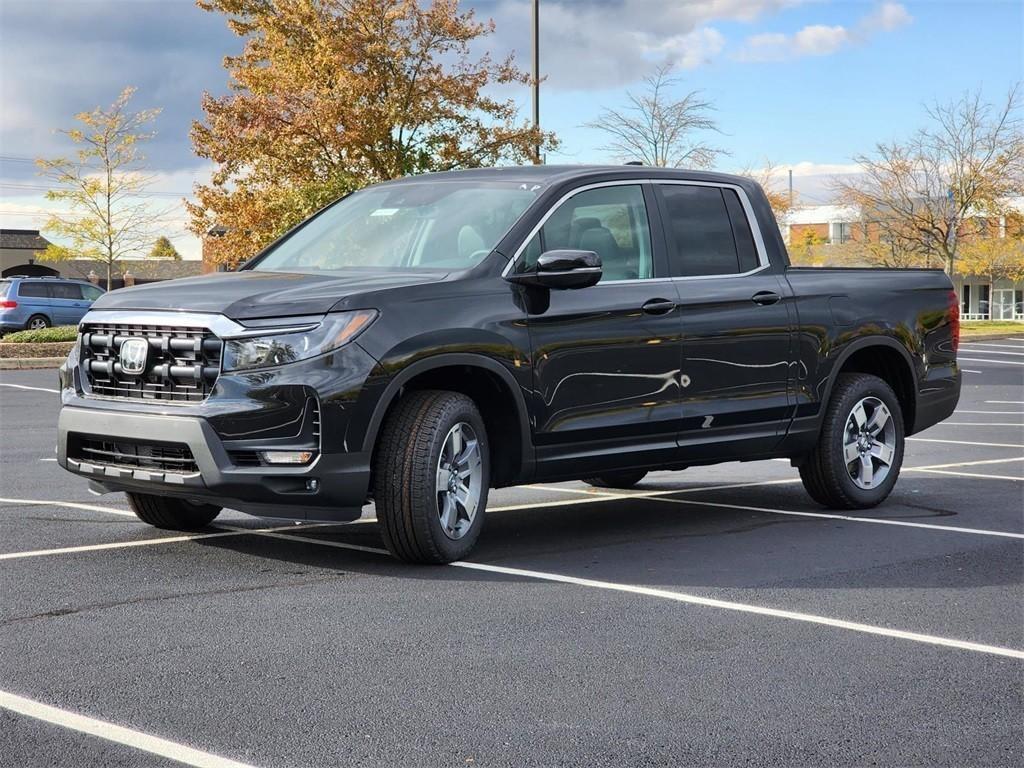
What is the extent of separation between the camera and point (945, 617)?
6.07m

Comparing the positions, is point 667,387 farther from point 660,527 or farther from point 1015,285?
point 1015,285

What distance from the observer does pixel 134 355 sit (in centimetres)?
682

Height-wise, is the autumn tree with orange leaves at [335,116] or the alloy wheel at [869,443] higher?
the autumn tree with orange leaves at [335,116]

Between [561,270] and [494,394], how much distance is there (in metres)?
0.73

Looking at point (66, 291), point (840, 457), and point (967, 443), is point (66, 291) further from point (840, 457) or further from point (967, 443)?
point (840, 457)

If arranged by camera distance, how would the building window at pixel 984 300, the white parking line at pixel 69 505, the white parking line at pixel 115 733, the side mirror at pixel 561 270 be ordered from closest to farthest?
the white parking line at pixel 115 733
the side mirror at pixel 561 270
the white parking line at pixel 69 505
the building window at pixel 984 300

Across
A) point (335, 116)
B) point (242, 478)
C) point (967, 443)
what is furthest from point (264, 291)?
point (335, 116)

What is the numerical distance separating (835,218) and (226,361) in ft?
334

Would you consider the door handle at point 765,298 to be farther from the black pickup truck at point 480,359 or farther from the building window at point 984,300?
the building window at point 984,300

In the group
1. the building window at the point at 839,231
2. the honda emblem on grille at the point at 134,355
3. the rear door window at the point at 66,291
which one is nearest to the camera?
the honda emblem on grille at the point at 134,355

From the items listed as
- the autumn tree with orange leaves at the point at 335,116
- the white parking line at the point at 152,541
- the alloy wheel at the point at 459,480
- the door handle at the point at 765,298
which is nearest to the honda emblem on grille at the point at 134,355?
the white parking line at the point at 152,541

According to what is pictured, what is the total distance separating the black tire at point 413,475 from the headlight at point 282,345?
0.54 meters

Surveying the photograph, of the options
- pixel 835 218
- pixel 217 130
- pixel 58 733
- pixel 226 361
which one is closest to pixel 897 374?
pixel 226 361

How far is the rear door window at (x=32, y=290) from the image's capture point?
118 feet
